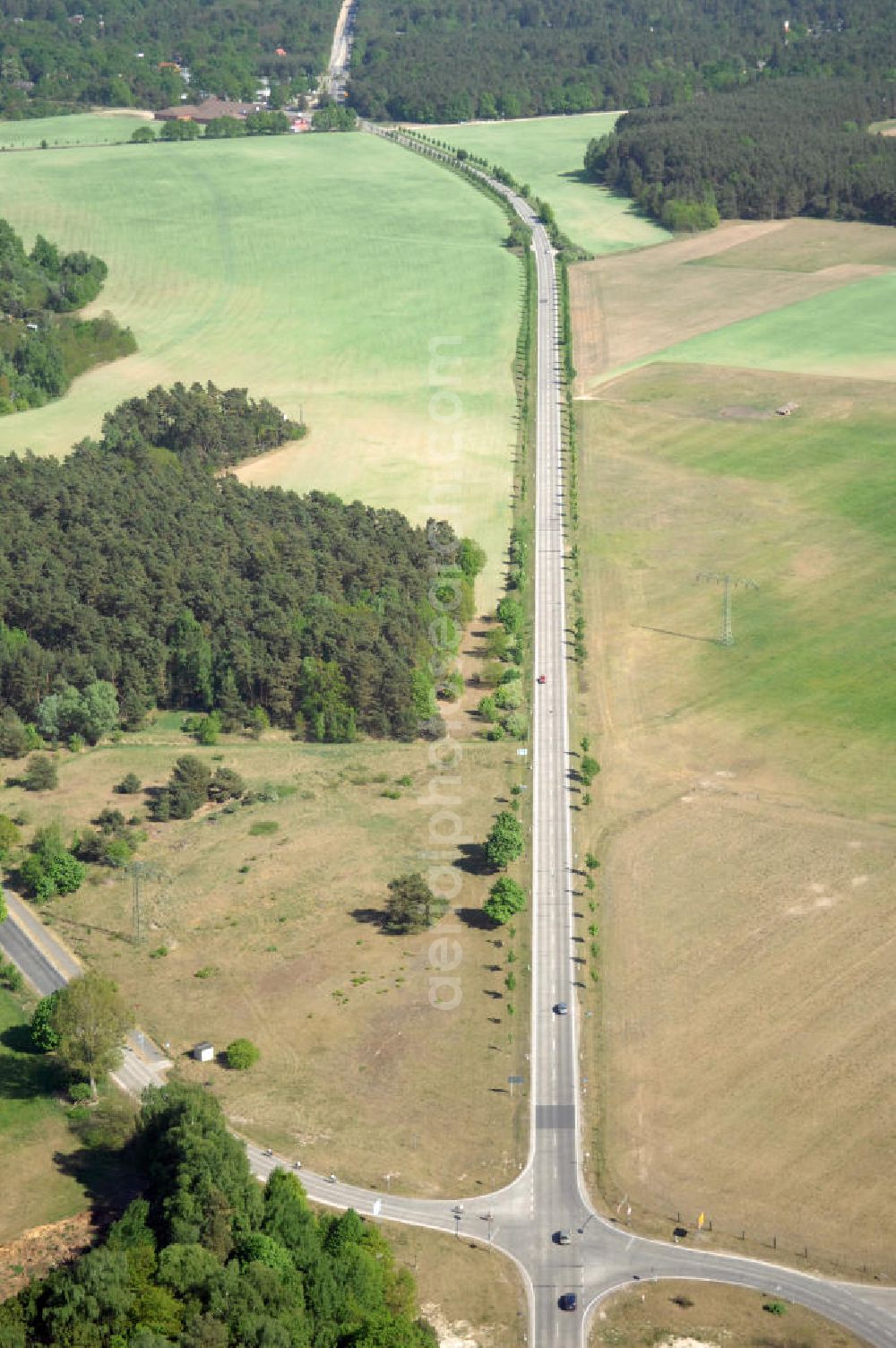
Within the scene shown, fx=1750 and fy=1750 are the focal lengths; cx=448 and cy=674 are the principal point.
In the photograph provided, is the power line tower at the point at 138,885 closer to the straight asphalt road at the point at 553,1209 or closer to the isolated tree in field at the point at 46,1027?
the straight asphalt road at the point at 553,1209

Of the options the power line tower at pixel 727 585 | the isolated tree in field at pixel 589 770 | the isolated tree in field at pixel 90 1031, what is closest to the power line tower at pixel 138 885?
the isolated tree in field at pixel 90 1031

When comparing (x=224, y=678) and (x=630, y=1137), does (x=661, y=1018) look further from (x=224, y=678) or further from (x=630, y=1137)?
(x=224, y=678)

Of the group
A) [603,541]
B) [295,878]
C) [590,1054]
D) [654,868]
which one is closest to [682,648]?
[603,541]

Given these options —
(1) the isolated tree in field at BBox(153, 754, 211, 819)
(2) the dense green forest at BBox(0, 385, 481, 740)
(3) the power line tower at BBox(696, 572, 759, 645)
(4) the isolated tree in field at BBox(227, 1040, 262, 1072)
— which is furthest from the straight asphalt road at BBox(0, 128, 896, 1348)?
(3) the power line tower at BBox(696, 572, 759, 645)

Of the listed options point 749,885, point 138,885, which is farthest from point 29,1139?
point 749,885

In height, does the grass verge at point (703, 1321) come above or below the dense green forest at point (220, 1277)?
below

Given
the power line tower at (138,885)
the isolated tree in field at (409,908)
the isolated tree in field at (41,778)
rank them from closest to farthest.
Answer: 1. the isolated tree in field at (409,908)
2. the power line tower at (138,885)
3. the isolated tree in field at (41,778)
